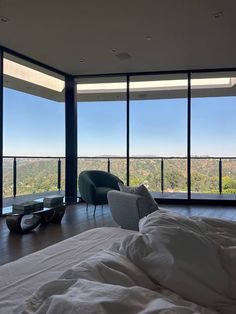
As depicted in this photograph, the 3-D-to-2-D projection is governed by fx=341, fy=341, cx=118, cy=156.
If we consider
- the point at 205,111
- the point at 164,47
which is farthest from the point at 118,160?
the point at 164,47

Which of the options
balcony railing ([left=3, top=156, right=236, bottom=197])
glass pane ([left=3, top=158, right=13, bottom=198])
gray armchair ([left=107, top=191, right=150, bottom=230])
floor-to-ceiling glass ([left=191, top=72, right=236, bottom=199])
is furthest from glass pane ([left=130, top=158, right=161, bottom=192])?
gray armchair ([left=107, top=191, right=150, bottom=230])

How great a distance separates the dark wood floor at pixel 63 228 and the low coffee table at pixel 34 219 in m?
0.09

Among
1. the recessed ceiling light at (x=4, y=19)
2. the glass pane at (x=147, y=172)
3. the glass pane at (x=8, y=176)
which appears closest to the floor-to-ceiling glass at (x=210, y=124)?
the glass pane at (x=147, y=172)

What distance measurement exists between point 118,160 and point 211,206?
92.6 inches

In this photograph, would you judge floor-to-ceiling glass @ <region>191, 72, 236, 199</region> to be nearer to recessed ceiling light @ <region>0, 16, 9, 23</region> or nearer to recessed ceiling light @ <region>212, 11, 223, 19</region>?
recessed ceiling light @ <region>212, 11, 223, 19</region>

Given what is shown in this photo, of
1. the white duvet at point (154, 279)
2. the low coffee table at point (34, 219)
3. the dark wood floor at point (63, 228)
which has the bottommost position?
the dark wood floor at point (63, 228)

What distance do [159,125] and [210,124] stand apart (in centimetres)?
113

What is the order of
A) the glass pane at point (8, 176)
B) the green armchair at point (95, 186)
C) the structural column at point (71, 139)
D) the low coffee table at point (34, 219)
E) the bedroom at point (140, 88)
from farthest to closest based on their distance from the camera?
the structural column at point (71, 139) → the glass pane at point (8, 176) → the green armchair at point (95, 186) → the bedroom at point (140, 88) → the low coffee table at point (34, 219)

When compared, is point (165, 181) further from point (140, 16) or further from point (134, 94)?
point (140, 16)

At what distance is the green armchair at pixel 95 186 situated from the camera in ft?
19.5

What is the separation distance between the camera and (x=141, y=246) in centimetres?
133

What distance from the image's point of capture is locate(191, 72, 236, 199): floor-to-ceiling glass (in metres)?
7.53

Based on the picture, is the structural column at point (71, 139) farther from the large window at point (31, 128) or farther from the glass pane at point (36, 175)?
the glass pane at point (36, 175)

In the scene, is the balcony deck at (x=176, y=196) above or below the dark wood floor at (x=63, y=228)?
above
